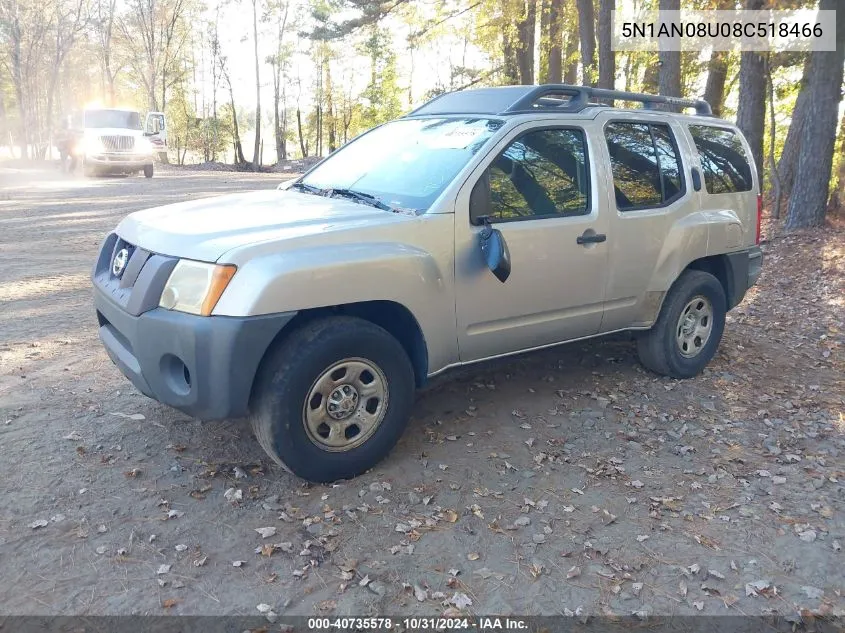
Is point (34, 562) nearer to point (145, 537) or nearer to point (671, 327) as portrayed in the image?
point (145, 537)

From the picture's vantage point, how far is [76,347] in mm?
5773

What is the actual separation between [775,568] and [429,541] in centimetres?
161

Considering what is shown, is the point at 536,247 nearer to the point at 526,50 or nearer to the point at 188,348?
the point at 188,348

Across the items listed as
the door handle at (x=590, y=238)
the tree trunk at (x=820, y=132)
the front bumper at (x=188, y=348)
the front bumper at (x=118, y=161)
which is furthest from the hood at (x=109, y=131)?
the door handle at (x=590, y=238)

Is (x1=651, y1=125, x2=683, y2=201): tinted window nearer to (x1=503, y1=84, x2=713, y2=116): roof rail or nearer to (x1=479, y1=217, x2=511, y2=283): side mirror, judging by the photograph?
(x1=503, y1=84, x2=713, y2=116): roof rail

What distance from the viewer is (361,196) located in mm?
4340

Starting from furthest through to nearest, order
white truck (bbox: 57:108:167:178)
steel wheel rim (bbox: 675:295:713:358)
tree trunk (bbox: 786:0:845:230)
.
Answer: white truck (bbox: 57:108:167:178) → tree trunk (bbox: 786:0:845:230) → steel wheel rim (bbox: 675:295:713:358)

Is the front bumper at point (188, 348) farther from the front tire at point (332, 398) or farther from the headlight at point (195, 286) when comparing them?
the front tire at point (332, 398)

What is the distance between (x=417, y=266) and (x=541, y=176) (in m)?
1.15

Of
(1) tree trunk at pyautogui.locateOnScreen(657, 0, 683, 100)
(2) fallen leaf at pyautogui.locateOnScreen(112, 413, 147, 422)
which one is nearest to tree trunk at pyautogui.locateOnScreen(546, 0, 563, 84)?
(1) tree trunk at pyautogui.locateOnScreen(657, 0, 683, 100)

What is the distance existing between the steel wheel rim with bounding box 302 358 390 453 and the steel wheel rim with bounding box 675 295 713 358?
2735 mm

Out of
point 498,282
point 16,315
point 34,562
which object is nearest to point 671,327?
point 498,282

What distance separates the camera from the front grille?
23450 mm

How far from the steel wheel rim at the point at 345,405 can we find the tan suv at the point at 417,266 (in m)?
0.01
